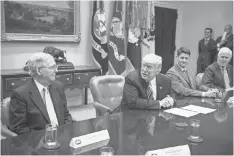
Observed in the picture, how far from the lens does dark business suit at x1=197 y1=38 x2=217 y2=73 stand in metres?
6.36

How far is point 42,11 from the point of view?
4.11 meters

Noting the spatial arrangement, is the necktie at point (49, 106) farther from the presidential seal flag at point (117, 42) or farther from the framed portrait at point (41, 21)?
the presidential seal flag at point (117, 42)

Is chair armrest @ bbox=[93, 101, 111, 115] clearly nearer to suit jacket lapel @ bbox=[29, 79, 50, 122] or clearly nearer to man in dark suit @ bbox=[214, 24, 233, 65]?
suit jacket lapel @ bbox=[29, 79, 50, 122]

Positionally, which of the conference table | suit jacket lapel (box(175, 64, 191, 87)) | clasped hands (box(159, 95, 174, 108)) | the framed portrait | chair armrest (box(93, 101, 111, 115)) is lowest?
chair armrest (box(93, 101, 111, 115))

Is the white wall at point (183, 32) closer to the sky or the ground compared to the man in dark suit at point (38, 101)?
closer to the sky

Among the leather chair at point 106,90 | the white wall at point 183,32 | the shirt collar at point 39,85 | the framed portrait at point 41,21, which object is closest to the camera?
the shirt collar at point 39,85

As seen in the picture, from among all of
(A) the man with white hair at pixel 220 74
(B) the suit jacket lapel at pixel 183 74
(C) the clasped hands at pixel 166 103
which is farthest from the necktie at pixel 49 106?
(A) the man with white hair at pixel 220 74

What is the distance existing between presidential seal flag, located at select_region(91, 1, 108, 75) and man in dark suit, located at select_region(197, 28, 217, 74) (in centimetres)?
301

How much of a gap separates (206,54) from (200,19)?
1150 millimetres

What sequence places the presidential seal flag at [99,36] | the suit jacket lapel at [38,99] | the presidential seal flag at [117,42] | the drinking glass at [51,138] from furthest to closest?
the presidential seal flag at [117,42] → the presidential seal flag at [99,36] → the suit jacket lapel at [38,99] → the drinking glass at [51,138]

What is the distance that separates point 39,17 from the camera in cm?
409

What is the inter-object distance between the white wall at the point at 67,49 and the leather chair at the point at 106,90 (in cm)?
191

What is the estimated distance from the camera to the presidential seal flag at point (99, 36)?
177 inches

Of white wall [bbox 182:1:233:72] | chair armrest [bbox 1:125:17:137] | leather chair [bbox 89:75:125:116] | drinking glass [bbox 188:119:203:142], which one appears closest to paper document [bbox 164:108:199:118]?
drinking glass [bbox 188:119:203:142]
